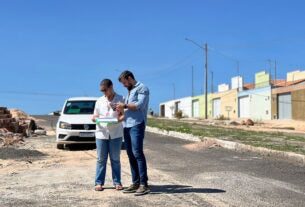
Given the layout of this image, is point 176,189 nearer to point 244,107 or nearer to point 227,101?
point 244,107

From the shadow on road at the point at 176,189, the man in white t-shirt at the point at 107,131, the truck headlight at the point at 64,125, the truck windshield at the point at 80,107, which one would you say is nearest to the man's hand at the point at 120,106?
the man in white t-shirt at the point at 107,131

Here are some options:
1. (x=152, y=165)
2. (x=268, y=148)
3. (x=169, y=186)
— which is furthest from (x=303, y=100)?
(x=169, y=186)

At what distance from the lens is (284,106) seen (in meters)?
56.6

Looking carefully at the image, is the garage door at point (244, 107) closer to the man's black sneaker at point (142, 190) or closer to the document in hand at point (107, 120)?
the document in hand at point (107, 120)

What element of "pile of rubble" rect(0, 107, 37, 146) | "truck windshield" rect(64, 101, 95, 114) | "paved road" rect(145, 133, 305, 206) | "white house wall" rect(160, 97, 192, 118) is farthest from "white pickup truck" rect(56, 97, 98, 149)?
"white house wall" rect(160, 97, 192, 118)

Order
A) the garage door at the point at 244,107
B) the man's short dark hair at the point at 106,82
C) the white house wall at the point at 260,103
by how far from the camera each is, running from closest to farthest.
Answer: the man's short dark hair at the point at 106,82, the white house wall at the point at 260,103, the garage door at the point at 244,107

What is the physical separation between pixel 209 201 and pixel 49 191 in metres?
2.67

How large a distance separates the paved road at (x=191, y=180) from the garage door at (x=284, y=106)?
4116 centimetres

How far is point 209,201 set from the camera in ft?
26.3

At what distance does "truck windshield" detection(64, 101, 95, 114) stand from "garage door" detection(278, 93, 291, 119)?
129 feet

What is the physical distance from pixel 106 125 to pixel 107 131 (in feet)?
0.37

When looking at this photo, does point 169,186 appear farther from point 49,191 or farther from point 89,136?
point 89,136

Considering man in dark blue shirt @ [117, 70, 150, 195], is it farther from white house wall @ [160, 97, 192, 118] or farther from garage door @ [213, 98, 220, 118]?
white house wall @ [160, 97, 192, 118]

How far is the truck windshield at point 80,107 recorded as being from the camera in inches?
735
